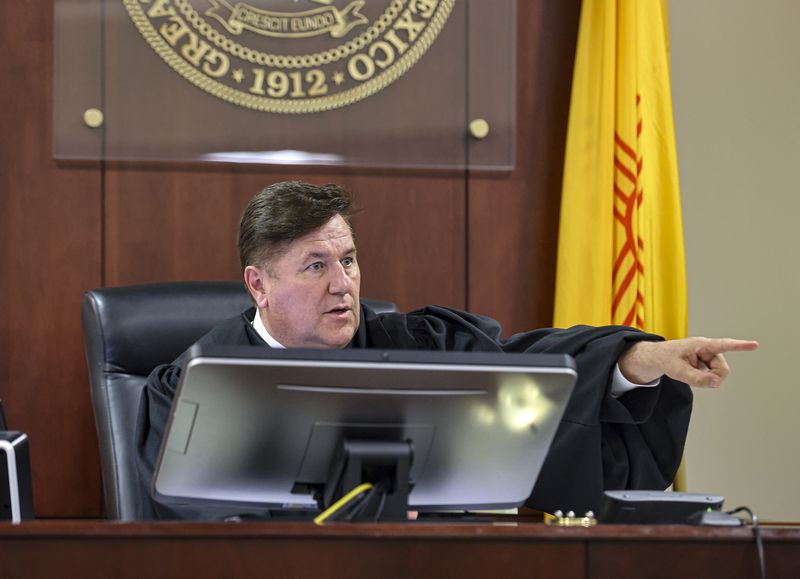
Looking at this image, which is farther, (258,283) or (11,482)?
(258,283)

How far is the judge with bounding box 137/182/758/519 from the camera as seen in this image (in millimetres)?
2111

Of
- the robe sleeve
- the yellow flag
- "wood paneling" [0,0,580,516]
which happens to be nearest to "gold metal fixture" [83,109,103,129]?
"wood paneling" [0,0,580,516]

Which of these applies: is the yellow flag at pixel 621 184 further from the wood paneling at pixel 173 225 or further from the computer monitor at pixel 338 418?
the computer monitor at pixel 338 418

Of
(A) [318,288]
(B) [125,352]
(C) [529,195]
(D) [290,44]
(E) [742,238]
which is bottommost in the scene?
(B) [125,352]

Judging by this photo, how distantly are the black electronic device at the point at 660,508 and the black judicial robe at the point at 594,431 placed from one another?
2.31 ft

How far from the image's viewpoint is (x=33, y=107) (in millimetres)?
3193

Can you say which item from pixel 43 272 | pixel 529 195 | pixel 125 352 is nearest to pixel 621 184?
pixel 529 195

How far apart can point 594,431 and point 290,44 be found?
1.73 m

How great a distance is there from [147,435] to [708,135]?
88.6 inches

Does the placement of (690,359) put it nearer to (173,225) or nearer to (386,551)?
(386,551)

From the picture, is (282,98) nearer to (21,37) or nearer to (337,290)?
(21,37)

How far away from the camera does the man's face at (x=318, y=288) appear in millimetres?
2369

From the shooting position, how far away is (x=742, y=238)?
3557mm

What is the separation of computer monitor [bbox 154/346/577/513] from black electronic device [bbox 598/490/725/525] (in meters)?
0.16
